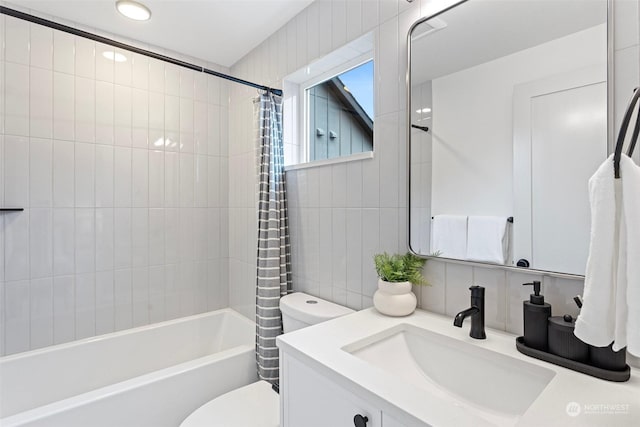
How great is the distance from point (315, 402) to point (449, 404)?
1.24 feet

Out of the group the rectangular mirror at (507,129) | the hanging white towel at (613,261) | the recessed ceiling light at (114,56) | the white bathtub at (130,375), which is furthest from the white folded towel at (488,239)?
the recessed ceiling light at (114,56)

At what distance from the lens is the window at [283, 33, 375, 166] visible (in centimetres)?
163

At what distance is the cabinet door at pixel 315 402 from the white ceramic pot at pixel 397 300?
401 mm

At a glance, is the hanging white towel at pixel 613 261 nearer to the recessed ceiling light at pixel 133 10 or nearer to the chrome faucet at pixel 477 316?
the chrome faucet at pixel 477 316

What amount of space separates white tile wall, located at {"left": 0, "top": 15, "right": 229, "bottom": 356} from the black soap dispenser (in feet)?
6.95

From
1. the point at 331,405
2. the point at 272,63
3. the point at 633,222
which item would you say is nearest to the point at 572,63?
the point at 633,222

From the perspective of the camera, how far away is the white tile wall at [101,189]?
176 centimetres

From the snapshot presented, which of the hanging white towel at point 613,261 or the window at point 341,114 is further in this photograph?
the window at point 341,114

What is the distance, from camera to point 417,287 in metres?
1.25

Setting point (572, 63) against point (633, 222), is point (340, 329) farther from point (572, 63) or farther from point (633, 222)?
point (572, 63)

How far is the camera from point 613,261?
64 cm

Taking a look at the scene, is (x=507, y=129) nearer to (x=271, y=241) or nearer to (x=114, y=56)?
(x=271, y=241)

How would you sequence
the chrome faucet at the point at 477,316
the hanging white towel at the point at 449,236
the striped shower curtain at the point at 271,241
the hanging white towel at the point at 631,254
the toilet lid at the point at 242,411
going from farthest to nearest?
1. the striped shower curtain at the point at 271,241
2. the toilet lid at the point at 242,411
3. the hanging white towel at the point at 449,236
4. the chrome faucet at the point at 477,316
5. the hanging white towel at the point at 631,254

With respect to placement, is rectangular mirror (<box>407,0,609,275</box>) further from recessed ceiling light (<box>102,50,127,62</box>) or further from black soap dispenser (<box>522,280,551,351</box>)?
recessed ceiling light (<box>102,50,127,62</box>)
